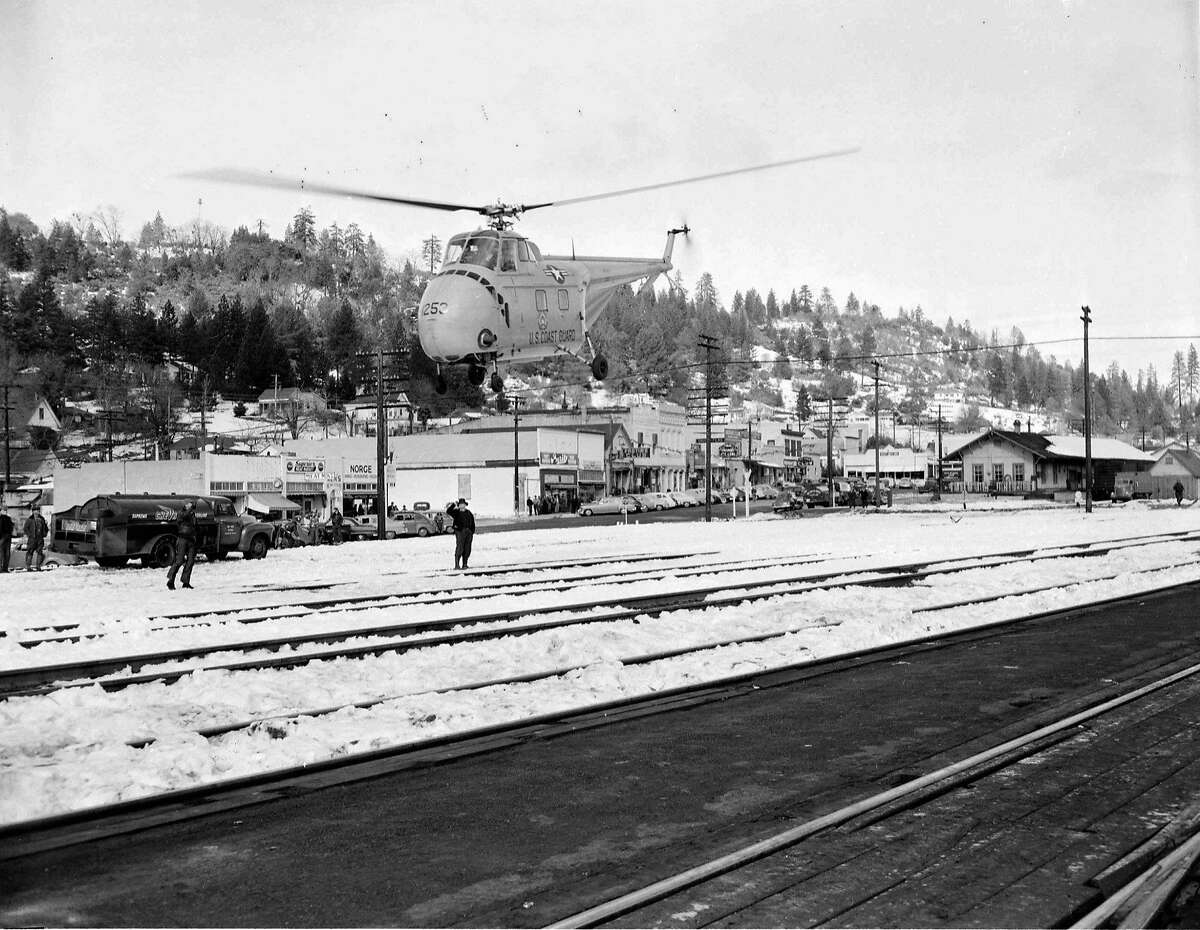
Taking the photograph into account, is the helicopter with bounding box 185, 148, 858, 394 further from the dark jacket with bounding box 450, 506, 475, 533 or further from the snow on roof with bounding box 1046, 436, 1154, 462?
the snow on roof with bounding box 1046, 436, 1154, 462

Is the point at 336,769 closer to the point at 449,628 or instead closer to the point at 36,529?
the point at 449,628

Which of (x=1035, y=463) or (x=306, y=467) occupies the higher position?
(x=1035, y=463)

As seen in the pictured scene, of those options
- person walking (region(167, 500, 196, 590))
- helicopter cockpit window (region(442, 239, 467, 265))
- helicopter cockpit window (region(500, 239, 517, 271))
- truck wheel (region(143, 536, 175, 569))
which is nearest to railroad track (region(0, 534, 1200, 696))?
person walking (region(167, 500, 196, 590))

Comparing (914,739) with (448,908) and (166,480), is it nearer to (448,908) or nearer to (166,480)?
(448,908)

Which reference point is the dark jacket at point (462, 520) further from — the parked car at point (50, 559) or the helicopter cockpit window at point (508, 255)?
the parked car at point (50, 559)

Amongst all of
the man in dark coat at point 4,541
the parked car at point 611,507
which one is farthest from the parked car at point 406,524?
the man in dark coat at point 4,541

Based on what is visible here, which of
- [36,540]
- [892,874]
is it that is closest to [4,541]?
[36,540]

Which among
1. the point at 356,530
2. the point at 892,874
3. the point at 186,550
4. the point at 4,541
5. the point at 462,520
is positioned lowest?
the point at 356,530
